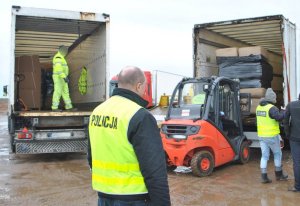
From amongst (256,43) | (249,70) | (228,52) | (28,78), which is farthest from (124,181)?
(256,43)

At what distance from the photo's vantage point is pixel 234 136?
27.6 ft

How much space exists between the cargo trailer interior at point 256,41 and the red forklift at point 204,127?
4.34 feet

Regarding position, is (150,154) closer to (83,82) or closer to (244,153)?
(244,153)

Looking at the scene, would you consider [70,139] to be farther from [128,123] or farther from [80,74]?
[128,123]

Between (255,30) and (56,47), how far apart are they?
5723mm

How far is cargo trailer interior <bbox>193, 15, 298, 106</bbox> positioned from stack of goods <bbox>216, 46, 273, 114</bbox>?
48cm

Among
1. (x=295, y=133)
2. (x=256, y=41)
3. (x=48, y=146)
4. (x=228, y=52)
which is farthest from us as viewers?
(x=256, y=41)

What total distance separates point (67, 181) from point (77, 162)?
2101 mm

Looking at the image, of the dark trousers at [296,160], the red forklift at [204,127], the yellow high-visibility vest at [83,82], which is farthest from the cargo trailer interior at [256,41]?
the yellow high-visibility vest at [83,82]

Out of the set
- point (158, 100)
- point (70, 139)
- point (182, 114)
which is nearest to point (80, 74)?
point (70, 139)

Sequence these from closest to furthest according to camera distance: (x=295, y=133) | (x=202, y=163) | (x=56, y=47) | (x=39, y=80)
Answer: (x=295, y=133) → (x=202, y=163) → (x=39, y=80) → (x=56, y=47)

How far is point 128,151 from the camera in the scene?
7.41 feet

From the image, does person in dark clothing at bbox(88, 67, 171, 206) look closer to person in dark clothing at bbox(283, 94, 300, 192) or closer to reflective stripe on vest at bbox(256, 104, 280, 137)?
person in dark clothing at bbox(283, 94, 300, 192)

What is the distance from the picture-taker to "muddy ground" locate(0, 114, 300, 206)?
5578 mm
